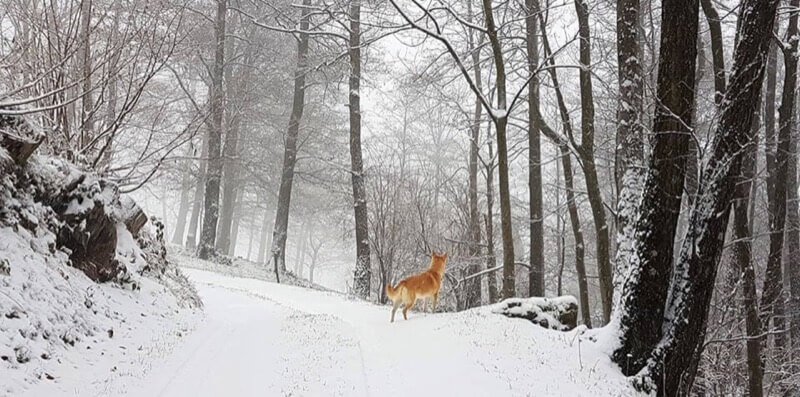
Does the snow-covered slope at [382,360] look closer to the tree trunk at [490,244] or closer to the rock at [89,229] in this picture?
the rock at [89,229]

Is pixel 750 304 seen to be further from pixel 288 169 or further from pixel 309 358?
pixel 288 169

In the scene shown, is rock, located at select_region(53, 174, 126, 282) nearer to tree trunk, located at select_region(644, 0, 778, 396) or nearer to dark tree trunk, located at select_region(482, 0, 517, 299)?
dark tree trunk, located at select_region(482, 0, 517, 299)

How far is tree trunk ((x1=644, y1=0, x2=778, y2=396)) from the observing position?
623 centimetres

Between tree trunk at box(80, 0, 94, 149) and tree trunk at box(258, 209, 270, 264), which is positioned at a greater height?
tree trunk at box(80, 0, 94, 149)

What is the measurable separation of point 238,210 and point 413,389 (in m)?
29.8

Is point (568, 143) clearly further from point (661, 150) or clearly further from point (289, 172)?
point (289, 172)

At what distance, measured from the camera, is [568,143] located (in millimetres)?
11289

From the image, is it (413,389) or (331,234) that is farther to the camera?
(331,234)

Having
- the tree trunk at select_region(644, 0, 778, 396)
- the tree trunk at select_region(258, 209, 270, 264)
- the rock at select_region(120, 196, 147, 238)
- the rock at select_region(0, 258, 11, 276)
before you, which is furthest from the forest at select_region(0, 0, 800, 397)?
the tree trunk at select_region(258, 209, 270, 264)

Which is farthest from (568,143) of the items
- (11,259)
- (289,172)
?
(289,172)

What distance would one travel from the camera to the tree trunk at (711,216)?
6.23 metres

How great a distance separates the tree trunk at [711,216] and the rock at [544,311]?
2914 millimetres

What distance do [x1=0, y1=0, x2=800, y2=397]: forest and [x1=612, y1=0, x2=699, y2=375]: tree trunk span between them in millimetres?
25

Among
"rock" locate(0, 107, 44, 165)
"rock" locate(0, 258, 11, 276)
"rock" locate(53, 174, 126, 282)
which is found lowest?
"rock" locate(0, 258, 11, 276)
